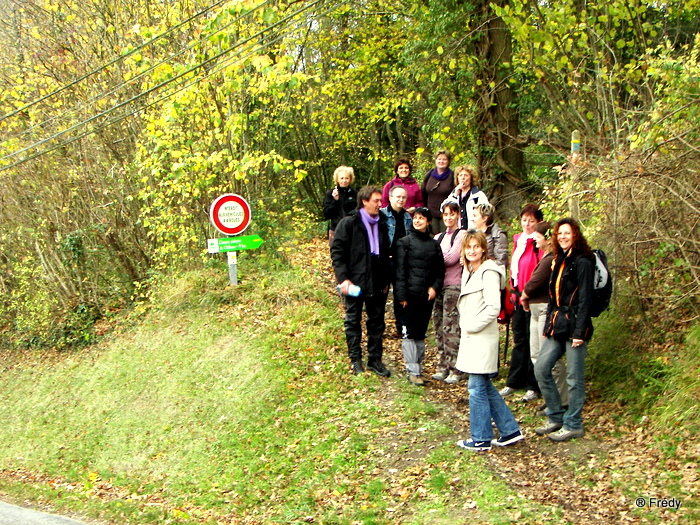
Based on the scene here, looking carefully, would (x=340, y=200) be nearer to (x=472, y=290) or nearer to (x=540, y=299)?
(x=540, y=299)

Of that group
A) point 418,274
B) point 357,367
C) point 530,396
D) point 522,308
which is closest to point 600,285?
point 522,308

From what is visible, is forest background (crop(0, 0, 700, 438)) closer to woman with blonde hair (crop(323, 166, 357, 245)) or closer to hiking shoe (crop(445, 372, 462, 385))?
woman with blonde hair (crop(323, 166, 357, 245))

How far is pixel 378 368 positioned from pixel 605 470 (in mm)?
3344

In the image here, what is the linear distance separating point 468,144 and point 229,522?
9.87 m

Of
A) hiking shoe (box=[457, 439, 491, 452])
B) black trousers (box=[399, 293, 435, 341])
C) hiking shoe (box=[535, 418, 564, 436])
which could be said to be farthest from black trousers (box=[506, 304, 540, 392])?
hiking shoe (box=[457, 439, 491, 452])

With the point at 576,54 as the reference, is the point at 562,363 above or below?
below

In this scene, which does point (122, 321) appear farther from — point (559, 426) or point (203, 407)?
point (559, 426)

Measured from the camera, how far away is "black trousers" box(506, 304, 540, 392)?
7.85 metres

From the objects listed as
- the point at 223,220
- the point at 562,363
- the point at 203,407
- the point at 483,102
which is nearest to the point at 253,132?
the point at 223,220

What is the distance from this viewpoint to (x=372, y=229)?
Answer: 8.61 m

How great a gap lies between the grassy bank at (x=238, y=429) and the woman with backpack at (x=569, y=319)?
3.52ft

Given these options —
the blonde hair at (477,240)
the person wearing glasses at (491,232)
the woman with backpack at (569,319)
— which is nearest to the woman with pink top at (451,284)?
the person wearing glasses at (491,232)

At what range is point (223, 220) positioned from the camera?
1148cm

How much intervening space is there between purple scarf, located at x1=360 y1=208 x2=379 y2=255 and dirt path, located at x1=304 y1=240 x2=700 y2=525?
7.54 ft
